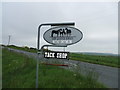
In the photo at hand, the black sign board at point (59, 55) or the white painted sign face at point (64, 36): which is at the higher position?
the white painted sign face at point (64, 36)

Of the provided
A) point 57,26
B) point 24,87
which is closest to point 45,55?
point 57,26

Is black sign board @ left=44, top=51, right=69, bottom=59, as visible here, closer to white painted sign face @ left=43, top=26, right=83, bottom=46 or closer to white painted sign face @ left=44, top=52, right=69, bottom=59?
white painted sign face @ left=44, top=52, right=69, bottom=59

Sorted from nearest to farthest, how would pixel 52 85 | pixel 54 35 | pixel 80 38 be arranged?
pixel 80 38 → pixel 54 35 → pixel 52 85

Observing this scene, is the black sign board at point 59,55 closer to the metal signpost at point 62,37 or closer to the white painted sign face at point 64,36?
the metal signpost at point 62,37

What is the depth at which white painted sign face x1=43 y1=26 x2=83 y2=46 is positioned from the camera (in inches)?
148

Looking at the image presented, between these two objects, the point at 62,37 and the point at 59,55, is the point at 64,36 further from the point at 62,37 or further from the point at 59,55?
the point at 59,55

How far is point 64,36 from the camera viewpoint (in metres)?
3.84

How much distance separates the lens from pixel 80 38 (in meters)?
3.73

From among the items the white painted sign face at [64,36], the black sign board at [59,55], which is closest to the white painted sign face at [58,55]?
the black sign board at [59,55]

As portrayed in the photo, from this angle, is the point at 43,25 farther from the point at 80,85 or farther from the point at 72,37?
the point at 80,85

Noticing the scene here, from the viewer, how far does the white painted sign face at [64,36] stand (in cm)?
377

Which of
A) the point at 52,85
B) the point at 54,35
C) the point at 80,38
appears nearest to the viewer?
the point at 80,38

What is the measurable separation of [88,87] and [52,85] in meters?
1.02

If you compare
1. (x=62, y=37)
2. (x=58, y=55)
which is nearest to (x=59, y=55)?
(x=58, y=55)
